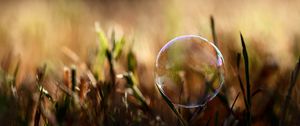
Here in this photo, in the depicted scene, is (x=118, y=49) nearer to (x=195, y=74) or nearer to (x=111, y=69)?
(x=111, y=69)

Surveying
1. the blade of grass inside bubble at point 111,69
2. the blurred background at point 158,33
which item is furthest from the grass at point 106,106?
the blurred background at point 158,33

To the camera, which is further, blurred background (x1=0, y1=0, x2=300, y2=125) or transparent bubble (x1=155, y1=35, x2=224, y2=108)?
blurred background (x1=0, y1=0, x2=300, y2=125)

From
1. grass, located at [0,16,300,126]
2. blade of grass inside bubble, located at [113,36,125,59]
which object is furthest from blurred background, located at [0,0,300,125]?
grass, located at [0,16,300,126]

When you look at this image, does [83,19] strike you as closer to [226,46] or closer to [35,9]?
[35,9]

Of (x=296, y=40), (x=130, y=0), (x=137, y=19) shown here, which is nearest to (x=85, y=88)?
(x=296, y=40)

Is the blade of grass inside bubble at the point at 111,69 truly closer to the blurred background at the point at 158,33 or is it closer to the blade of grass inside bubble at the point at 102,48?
the blade of grass inside bubble at the point at 102,48

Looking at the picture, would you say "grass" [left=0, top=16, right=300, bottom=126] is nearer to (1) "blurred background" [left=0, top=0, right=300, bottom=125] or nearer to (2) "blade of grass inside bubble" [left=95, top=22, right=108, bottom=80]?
(2) "blade of grass inside bubble" [left=95, top=22, right=108, bottom=80]

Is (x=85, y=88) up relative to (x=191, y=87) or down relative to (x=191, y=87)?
up

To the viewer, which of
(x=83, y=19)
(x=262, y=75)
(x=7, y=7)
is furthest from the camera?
(x=7, y=7)
